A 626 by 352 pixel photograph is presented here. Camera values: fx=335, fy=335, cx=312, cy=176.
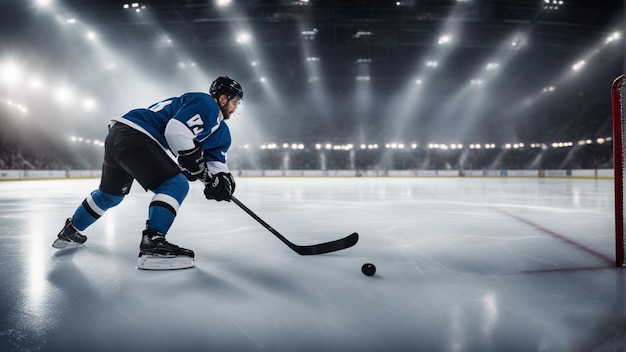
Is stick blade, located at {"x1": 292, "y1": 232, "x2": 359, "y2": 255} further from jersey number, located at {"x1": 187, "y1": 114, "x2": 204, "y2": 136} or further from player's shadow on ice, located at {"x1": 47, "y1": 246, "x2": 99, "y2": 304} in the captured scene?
player's shadow on ice, located at {"x1": 47, "y1": 246, "x2": 99, "y2": 304}

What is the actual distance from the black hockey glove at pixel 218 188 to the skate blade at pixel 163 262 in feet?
1.17

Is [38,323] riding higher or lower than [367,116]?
lower

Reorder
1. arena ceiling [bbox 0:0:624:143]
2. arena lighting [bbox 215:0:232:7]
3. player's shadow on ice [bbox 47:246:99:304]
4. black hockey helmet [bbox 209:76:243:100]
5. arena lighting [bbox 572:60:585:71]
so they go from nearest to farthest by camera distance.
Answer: player's shadow on ice [bbox 47:246:99:304] < black hockey helmet [bbox 209:76:243:100] < arena lighting [bbox 215:0:232:7] < arena ceiling [bbox 0:0:624:143] < arena lighting [bbox 572:60:585:71]

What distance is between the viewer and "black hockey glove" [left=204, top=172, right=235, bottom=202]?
73.1 inches

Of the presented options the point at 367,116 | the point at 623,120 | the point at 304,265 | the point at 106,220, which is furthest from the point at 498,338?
the point at 367,116

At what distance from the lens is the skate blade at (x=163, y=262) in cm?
168

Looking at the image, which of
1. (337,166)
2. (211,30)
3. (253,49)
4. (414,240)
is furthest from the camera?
(337,166)

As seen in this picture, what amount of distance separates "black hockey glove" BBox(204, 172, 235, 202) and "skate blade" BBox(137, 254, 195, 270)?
358mm

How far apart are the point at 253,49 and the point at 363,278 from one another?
15631 millimetres

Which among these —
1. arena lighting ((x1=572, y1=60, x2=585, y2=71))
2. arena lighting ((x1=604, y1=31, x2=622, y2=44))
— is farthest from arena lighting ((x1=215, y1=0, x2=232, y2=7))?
arena lighting ((x1=572, y1=60, x2=585, y2=71))

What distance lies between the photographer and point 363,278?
1.55 metres

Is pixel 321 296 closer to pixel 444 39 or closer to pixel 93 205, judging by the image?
pixel 93 205

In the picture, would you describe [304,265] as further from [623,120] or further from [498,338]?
[623,120]

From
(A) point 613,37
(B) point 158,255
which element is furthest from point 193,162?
(A) point 613,37
